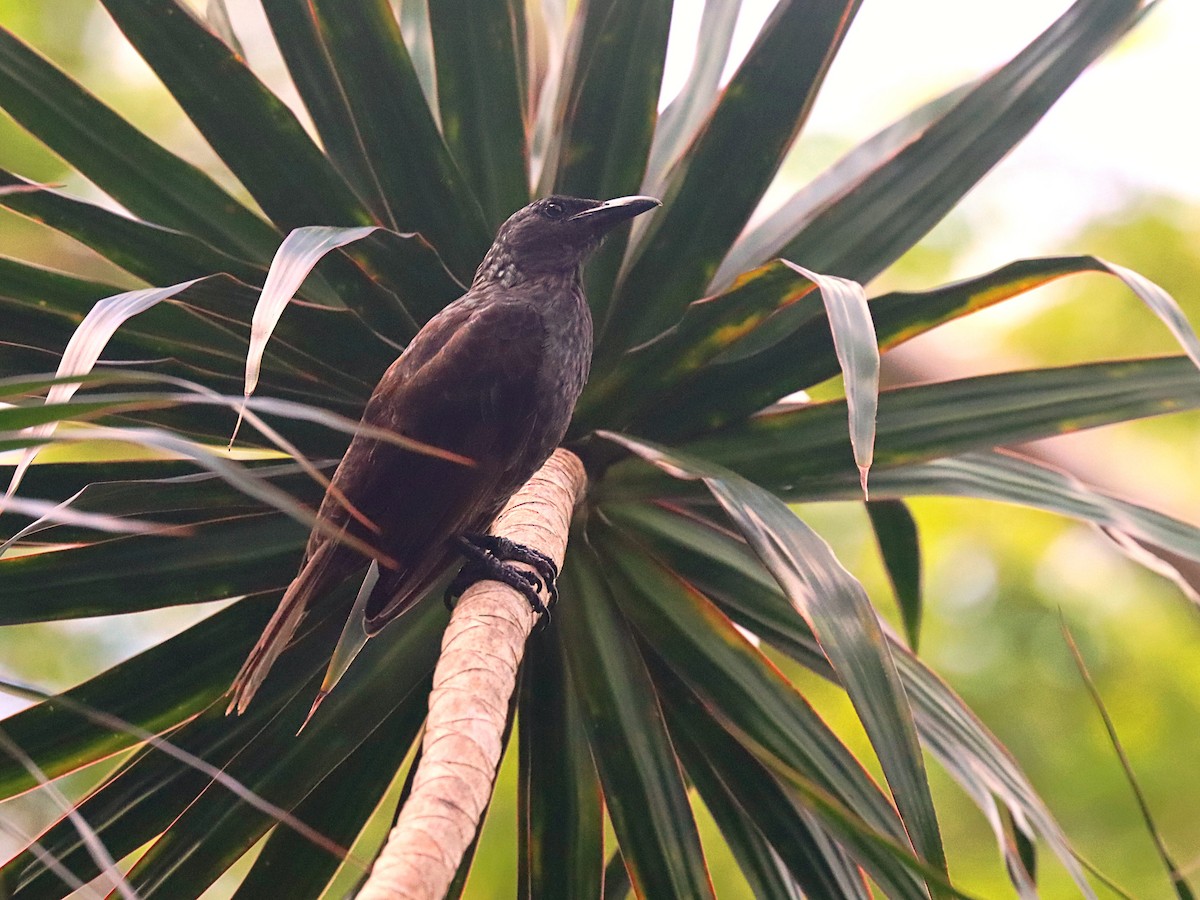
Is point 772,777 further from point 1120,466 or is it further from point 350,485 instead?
point 1120,466

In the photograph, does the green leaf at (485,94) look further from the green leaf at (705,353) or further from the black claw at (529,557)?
the black claw at (529,557)

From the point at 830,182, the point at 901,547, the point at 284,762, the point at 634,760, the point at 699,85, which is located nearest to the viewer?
the point at 634,760

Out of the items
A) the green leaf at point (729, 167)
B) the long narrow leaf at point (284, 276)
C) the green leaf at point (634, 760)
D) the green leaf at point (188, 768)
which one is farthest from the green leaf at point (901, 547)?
the long narrow leaf at point (284, 276)

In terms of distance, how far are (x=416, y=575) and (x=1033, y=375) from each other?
3.80 feet

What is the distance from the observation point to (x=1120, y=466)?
9.78 feet

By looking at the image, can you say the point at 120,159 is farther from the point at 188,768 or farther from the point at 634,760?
the point at 634,760

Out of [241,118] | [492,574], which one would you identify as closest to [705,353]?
[492,574]

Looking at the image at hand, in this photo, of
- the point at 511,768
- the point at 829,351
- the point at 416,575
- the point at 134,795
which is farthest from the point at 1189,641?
the point at 134,795

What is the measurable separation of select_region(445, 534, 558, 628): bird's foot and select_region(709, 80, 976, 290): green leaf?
83 cm

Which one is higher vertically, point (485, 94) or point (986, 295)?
point (485, 94)

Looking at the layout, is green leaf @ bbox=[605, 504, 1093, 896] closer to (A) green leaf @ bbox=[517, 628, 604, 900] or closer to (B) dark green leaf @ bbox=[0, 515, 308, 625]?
(A) green leaf @ bbox=[517, 628, 604, 900]

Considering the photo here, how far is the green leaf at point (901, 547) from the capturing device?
221cm

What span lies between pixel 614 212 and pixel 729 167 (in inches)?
8.8

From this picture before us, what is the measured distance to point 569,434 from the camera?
6.83ft
